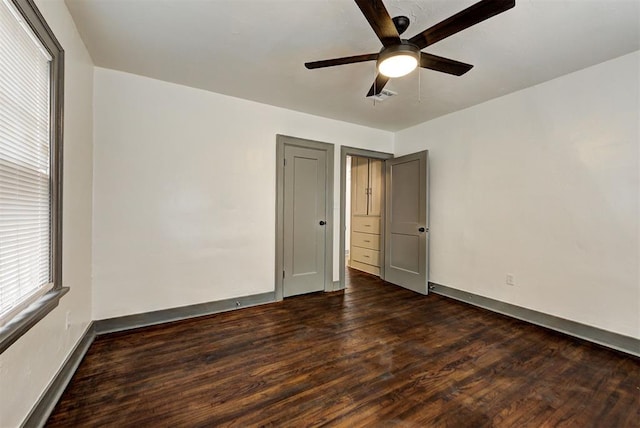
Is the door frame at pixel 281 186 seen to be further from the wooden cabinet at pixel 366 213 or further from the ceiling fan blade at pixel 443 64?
the ceiling fan blade at pixel 443 64

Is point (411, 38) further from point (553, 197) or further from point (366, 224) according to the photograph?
point (366, 224)

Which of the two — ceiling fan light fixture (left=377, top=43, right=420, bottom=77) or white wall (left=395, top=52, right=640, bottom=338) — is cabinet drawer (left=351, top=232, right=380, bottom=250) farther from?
ceiling fan light fixture (left=377, top=43, right=420, bottom=77)

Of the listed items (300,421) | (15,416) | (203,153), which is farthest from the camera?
(203,153)

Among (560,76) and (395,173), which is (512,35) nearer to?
(560,76)

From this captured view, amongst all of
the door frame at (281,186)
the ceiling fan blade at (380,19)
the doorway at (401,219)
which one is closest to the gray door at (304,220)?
the door frame at (281,186)

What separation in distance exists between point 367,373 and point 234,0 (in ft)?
8.98

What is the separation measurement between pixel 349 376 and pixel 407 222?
2761 millimetres

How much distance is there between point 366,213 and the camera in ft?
17.5

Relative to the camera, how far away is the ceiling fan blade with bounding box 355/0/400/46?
140 cm

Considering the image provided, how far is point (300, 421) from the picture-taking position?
1.60 meters

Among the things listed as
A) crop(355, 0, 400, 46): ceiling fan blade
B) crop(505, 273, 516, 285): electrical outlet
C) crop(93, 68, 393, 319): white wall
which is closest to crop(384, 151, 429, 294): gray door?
crop(505, 273, 516, 285): electrical outlet

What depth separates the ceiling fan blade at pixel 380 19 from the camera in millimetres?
1397

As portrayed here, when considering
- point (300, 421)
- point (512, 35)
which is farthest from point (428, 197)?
point (300, 421)

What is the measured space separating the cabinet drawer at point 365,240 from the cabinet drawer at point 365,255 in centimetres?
8
